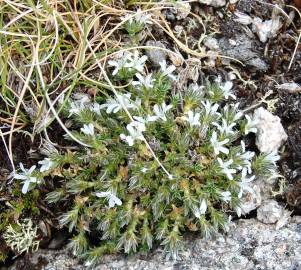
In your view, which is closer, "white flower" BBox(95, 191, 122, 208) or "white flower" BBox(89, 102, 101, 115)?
"white flower" BBox(95, 191, 122, 208)

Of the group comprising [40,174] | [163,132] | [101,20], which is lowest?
[40,174]

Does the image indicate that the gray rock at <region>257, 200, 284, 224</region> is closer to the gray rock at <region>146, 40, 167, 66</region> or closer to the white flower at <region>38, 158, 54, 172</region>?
the gray rock at <region>146, 40, 167, 66</region>

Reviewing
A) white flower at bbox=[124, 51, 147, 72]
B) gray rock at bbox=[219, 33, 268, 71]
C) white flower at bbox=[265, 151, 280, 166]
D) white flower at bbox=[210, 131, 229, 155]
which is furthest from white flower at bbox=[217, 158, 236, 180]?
gray rock at bbox=[219, 33, 268, 71]

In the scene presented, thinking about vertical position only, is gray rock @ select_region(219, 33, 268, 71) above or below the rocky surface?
above

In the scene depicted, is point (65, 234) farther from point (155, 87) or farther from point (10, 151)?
point (155, 87)

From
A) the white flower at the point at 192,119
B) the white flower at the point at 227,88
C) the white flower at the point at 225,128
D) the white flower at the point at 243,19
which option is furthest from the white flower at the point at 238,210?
the white flower at the point at 243,19

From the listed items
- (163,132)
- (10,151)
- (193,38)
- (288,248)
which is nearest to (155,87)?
(163,132)

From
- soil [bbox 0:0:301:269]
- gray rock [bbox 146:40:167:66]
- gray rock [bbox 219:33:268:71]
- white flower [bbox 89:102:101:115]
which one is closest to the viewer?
white flower [bbox 89:102:101:115]
